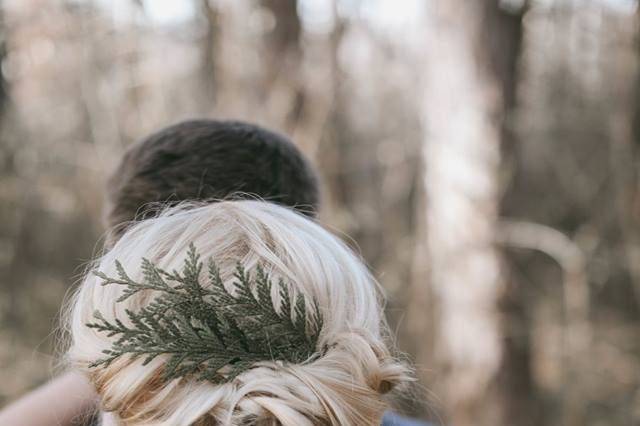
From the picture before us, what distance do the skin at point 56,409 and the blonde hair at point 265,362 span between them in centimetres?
51

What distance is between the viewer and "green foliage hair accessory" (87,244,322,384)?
0.88 meters

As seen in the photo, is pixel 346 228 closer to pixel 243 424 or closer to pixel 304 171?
pixel 304 171

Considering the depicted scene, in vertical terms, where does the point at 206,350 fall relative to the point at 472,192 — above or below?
above

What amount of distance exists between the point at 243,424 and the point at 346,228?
13.3ft

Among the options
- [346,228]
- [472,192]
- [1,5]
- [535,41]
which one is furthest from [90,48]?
[535,41]

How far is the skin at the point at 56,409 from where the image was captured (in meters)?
1.45

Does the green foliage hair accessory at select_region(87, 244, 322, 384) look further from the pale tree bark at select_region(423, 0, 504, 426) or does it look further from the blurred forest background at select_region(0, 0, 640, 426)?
the pale tree bark at select_region(423, 0, 504, 426)

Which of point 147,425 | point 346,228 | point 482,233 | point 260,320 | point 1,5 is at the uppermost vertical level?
point 1,5

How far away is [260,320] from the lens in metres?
0.91

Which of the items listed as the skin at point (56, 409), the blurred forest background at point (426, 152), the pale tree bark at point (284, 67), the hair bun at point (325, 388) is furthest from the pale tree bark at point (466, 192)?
the hair bun at point (325, 388)

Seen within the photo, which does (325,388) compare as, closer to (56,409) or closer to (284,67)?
(56,409)

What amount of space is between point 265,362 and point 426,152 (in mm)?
2933

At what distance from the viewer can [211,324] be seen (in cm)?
92

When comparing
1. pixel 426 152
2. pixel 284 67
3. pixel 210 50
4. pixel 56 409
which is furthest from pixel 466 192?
pixel 210 50
